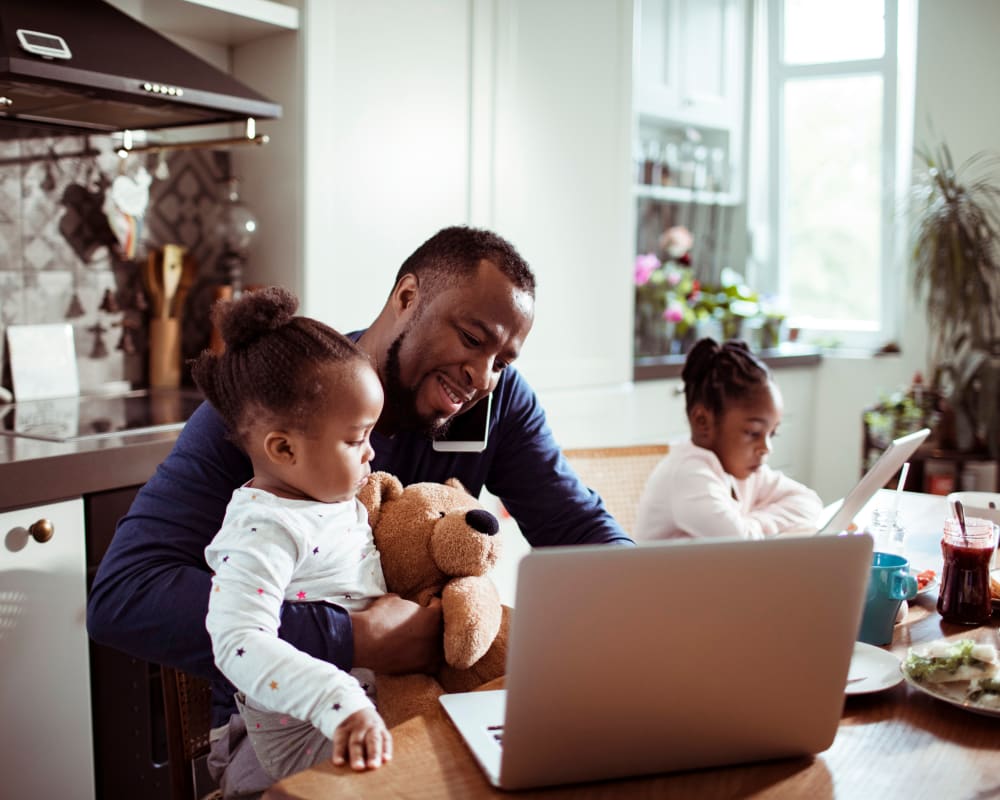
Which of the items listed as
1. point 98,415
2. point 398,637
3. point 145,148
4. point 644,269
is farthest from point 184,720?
point 644,269

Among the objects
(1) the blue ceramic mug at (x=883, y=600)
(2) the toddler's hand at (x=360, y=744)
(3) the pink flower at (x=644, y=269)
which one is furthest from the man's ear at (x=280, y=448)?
(3) the pink flower at (x=644, y=269)

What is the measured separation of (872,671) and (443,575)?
505 millimetres

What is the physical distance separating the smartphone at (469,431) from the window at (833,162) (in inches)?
136

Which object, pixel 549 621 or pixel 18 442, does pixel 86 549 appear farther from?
pixel 549 621

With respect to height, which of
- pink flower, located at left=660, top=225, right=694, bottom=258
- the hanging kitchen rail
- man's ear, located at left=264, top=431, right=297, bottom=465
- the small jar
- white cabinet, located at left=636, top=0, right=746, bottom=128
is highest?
white cabinet, located at left=636, top=0, right=746, bottom=128

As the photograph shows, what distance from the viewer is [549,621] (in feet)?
2.62

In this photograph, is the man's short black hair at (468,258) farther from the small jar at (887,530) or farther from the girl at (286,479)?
the small jar at (887,530)

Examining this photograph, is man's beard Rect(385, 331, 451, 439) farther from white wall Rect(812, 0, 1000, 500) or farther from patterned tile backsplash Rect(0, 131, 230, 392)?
white wall Rect(812, 0, 1000, 500)

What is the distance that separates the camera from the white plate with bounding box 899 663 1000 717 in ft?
3.42

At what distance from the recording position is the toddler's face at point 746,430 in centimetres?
210

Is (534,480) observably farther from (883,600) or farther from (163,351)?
(163,351)

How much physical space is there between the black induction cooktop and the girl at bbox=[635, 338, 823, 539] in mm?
993

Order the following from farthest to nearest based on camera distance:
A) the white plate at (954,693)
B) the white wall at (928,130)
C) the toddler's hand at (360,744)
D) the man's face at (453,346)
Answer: the white wall at (928,130) → the man's face at (453,346) → the white plate at (954,693) → the toddler's hand at (360,744)

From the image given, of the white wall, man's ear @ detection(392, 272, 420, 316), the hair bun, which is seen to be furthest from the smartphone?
the white wall
